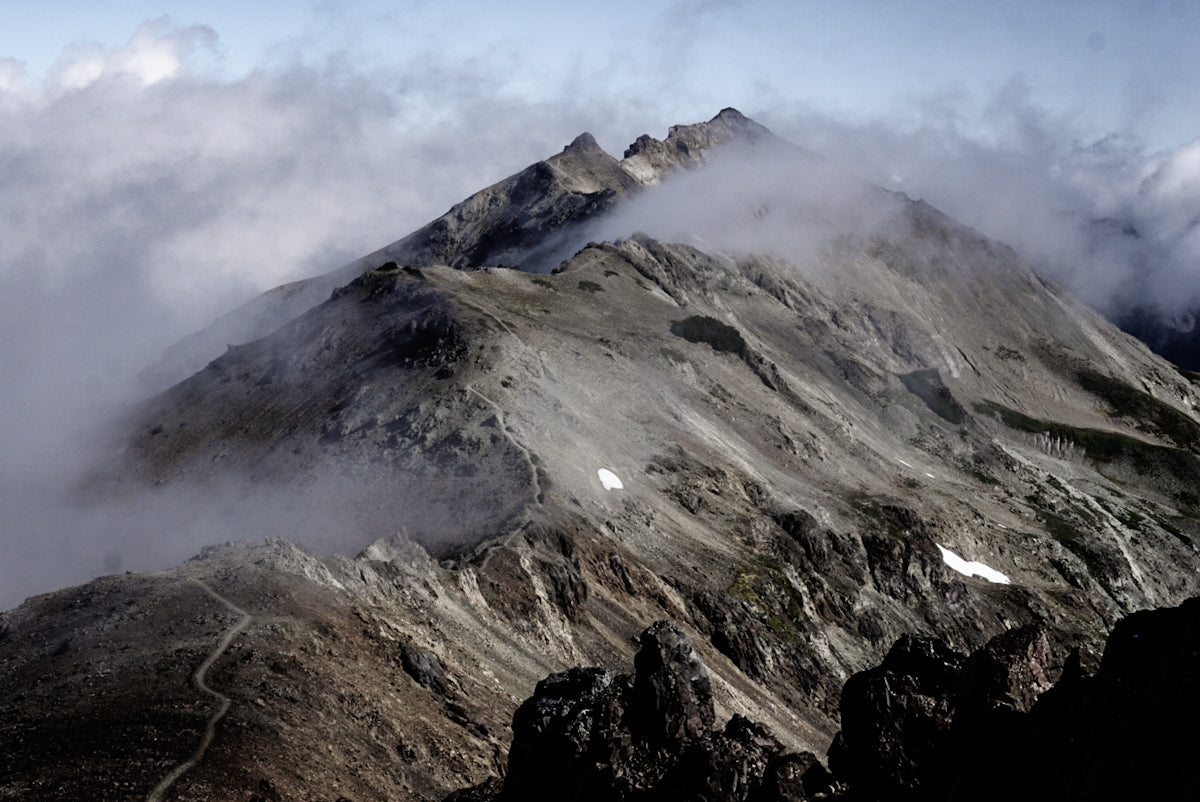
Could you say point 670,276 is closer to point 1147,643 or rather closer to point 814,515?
Answer: point 814,515

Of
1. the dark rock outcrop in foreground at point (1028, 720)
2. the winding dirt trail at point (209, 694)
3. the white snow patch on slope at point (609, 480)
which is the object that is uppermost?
the dark rock outcrop in foreground at point (1028, 720)

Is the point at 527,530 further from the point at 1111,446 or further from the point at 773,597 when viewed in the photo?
the point at 1111,446

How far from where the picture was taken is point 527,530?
258 ft

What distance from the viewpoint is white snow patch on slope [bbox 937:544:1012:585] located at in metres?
116

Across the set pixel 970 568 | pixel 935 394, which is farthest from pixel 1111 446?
pixel 970 568

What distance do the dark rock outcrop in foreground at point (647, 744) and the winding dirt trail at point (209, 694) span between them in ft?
32.5

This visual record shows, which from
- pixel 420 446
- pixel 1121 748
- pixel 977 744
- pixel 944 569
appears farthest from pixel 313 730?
pixel 944 569

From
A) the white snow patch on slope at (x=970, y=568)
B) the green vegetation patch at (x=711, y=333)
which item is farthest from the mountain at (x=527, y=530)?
the green vegetation patch at (x=711, y=333)

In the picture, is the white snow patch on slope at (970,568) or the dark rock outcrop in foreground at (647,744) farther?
the white snow patch on slope at (970,568)

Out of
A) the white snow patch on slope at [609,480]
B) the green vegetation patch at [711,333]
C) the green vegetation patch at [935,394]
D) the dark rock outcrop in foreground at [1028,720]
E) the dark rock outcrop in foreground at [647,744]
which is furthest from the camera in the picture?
the green vegetation patch at [935,394]

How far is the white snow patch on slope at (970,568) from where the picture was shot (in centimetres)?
11620

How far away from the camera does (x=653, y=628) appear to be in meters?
38.6

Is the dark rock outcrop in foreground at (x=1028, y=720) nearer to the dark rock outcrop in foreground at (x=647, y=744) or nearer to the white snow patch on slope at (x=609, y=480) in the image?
the dark rock outcrop in foreground at (x=647, y=744)

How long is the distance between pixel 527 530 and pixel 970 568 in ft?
202
